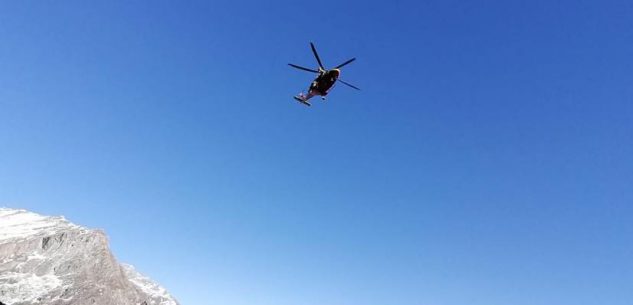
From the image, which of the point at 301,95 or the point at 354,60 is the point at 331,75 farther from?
the point at 301,95

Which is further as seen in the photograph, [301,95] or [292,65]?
[301,95]

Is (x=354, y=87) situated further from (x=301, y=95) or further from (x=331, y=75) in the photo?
(x=301, y=95)

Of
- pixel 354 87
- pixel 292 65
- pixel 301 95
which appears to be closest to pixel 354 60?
pixel 354 87

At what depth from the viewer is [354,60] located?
44000 mm

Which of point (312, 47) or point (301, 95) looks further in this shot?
point (301, 95)

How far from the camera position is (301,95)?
51.5 meters

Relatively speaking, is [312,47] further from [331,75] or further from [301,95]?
[301,95]

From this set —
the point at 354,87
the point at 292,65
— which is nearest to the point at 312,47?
the point at 292,65

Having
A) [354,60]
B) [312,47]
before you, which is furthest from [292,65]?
[354,60]

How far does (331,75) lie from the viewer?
45750mm

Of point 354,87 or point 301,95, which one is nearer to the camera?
point 354,87

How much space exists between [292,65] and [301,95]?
7527 millimetres

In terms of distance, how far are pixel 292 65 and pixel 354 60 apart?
19.0 feet

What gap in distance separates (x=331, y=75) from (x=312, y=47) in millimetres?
3377
